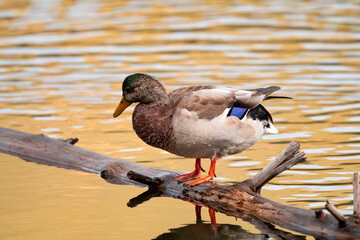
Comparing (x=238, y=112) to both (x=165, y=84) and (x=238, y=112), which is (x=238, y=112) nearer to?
(x=238, y=112)

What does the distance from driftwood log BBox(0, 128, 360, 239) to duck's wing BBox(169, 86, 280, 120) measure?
75cm

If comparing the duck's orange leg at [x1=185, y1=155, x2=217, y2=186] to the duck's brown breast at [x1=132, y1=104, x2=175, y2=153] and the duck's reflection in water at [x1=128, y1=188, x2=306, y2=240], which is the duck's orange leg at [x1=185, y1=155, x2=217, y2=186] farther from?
the duck's brown breast at [x1=132, y1=104, x2=175, y2=153]

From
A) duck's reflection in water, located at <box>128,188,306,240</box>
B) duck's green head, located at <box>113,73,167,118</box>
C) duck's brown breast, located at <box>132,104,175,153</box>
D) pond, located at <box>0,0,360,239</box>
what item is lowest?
pond, located at <box>0,0,360,239</box>

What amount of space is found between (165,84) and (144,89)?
710cm

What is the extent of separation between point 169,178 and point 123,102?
1044 millimetres

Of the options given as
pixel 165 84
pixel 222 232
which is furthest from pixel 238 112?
pixel 165 84

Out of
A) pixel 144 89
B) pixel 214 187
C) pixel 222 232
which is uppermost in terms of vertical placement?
pixel 144 89

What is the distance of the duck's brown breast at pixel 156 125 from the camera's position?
7172mm

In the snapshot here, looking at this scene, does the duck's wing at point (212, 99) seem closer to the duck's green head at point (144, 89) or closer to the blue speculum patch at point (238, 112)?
the blue speculum patch at point (238, 112)

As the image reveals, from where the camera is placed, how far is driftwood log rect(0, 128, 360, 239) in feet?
20.8

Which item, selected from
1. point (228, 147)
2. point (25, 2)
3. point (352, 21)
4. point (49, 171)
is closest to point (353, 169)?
point (228, 147)

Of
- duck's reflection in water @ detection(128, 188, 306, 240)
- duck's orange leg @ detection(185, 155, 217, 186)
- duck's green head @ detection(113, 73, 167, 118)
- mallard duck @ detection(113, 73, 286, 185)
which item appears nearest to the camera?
duck's reflection in water @ detection(128, 188, 306, 240)

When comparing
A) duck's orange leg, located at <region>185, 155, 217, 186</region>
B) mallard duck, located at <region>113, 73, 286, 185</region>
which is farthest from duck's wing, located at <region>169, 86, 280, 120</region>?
duck's orange leg, located at <region>185, 155, 217, 186</region>

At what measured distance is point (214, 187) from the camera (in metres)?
7.52
